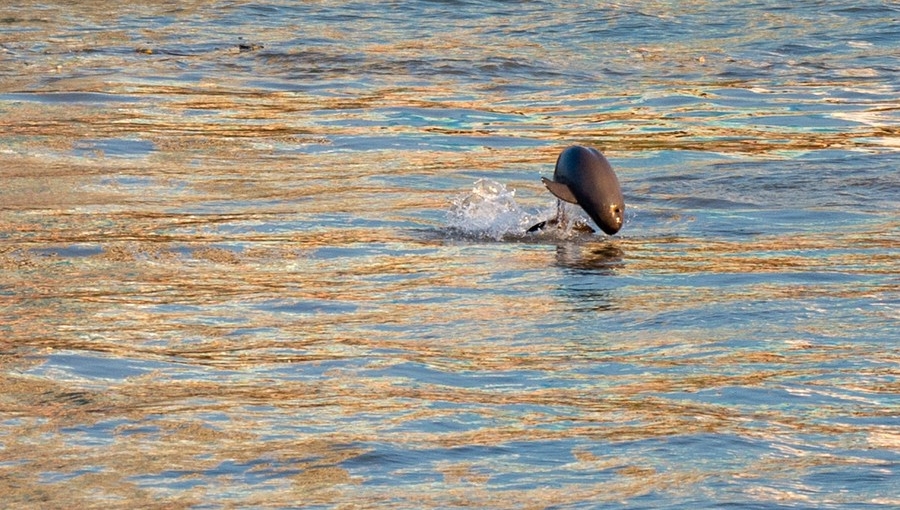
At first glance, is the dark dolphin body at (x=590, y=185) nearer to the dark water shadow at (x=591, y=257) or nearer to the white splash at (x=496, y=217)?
the dark water shadow at (x=591, y=257)

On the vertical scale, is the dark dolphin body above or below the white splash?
above

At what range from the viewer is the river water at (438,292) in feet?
17.4

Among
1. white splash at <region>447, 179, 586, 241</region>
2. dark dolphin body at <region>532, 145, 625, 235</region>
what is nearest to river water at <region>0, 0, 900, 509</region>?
white splash at <region>447, 179, 586, 241</region>

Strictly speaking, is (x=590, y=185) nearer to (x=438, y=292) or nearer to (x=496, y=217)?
(x=496, y=217)

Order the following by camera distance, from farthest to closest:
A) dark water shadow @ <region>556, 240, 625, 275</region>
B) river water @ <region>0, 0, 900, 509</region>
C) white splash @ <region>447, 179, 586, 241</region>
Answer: white splash @ <region>447, 179, 586, 241</region> → dark water shadow @ <region>556, 240, 625, 275</region> → river water @ <region>0, 0, 900, 509</region>

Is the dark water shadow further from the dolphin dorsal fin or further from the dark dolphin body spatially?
the dolphin dorsal fin

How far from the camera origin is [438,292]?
26.5ft

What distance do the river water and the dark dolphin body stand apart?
0.23 metres

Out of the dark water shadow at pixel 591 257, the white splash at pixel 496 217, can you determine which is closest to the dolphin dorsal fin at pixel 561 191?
the dark water shadow at pixel 591 257

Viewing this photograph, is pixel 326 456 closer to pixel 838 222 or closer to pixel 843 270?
pixel 843 270

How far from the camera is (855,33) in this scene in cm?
2119

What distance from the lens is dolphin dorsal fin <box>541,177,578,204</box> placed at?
355 inches

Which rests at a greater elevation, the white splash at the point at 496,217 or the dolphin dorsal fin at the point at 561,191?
the dolphin dorsal fin at the point at 561,191

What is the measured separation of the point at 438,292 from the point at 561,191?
129 centimetres
